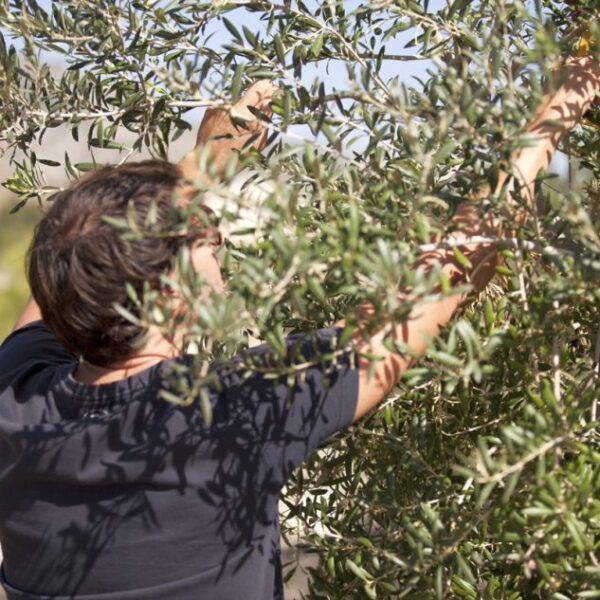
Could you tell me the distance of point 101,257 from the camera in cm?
128

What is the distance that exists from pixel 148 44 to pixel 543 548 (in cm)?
102

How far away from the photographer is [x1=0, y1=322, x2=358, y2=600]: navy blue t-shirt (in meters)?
1.34

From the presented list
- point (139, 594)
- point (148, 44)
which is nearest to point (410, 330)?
point (139, 594)

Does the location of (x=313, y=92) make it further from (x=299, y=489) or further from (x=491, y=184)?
(x=299, y=489)

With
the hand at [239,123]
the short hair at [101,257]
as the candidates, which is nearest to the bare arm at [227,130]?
the hand at [239,123]

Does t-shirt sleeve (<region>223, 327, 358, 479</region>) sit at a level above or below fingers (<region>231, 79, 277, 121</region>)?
below

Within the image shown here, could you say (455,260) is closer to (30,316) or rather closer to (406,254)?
(406,254)

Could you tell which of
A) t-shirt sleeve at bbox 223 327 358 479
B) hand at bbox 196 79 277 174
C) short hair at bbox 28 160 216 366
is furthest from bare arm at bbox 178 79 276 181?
t-shirt sleeve at bbox 223 327 358 479

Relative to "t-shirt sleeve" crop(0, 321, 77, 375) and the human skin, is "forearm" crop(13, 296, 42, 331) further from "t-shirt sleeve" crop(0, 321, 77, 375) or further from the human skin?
the human skin

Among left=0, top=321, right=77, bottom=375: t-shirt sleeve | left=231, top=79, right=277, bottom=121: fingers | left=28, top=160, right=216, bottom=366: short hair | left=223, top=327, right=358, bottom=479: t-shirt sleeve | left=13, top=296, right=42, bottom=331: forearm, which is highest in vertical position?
left=231, top=79, right=277, bottom=121: fingers

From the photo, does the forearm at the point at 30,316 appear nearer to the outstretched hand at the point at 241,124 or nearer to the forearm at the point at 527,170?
the outstretched hand at the point at 241,124

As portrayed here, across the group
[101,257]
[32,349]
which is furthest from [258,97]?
[32,349]

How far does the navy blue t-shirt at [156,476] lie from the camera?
1.34 m

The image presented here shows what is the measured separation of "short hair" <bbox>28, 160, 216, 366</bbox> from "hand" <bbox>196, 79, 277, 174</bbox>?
0.44ft
